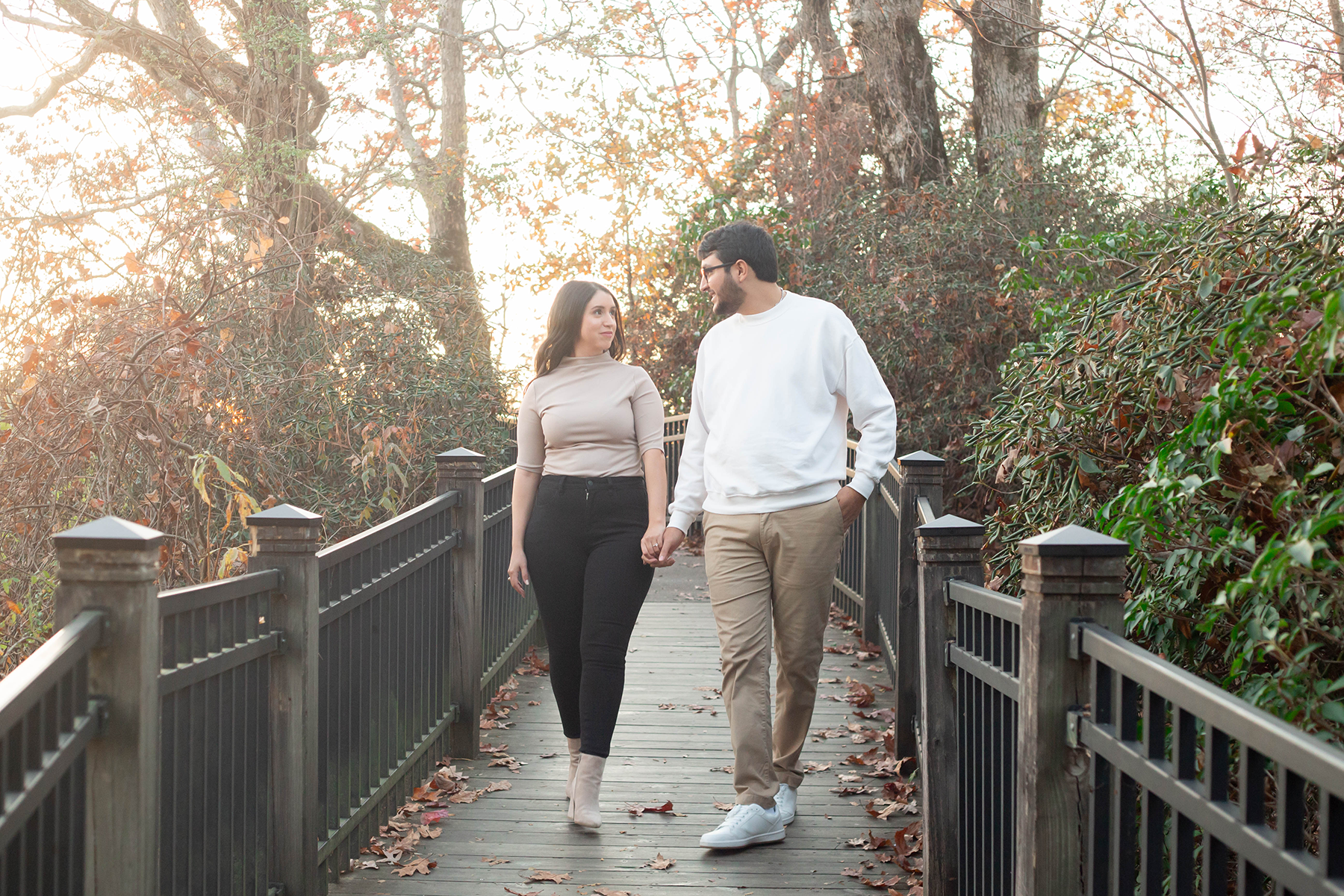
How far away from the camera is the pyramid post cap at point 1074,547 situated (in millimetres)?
2441

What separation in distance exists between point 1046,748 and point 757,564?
1.85m

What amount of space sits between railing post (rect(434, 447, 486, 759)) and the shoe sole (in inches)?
65.8

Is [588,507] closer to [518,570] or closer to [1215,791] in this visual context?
[518,570]

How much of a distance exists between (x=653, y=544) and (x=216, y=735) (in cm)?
188

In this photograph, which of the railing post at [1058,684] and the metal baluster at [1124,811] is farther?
the railing post at [1058,684]

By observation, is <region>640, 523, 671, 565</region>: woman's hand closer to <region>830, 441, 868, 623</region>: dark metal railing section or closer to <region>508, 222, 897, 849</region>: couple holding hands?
<region>508, 222, 897, 849</region>: couple holding hands

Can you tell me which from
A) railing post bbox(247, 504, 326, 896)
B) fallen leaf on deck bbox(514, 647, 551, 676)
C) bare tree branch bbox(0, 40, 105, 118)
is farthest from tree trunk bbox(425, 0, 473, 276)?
railing post bbox(247, 504, 326, 896)

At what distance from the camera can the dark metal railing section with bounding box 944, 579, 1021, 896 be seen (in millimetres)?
3006

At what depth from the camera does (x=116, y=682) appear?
2.39 meters

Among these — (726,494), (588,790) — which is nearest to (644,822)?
(588,790)

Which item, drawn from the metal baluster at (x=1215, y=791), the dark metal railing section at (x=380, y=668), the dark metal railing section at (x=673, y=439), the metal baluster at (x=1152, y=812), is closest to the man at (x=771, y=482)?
the dark metal railing section at (x=380, y=668)

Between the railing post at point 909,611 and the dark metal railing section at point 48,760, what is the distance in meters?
3.76

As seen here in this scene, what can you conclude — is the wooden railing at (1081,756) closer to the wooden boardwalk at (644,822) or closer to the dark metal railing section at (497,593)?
the wooden boardwalk at (644,822)

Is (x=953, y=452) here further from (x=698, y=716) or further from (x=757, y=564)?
(x=757, y=564)
